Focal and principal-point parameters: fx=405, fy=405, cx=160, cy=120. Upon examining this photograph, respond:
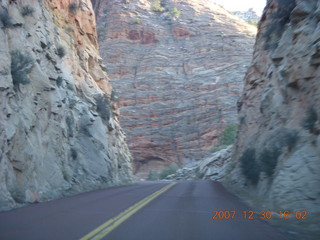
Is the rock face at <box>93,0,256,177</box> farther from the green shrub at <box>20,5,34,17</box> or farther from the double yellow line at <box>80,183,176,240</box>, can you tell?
the double yellow line at <box>80,183,176,240</box>

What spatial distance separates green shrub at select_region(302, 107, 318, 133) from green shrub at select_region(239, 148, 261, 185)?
14.7ft

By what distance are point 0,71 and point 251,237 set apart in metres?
11.6

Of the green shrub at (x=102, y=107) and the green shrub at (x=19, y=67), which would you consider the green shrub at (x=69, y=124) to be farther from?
the green shrub at (x=102, y=107)

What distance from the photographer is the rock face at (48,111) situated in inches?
608

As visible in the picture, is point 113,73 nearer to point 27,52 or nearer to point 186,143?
point 186,143

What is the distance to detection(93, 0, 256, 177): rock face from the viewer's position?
7119 centimetres

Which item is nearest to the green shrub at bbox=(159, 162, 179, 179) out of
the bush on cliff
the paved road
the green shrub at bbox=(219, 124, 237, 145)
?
the bush on cliff

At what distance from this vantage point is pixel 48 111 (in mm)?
20375

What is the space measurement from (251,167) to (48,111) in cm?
1051

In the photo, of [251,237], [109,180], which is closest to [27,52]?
[109,180]

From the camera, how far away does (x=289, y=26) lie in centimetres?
1986

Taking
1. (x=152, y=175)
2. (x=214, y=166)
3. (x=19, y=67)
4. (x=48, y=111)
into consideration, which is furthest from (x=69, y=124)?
(x=152, y=175)
